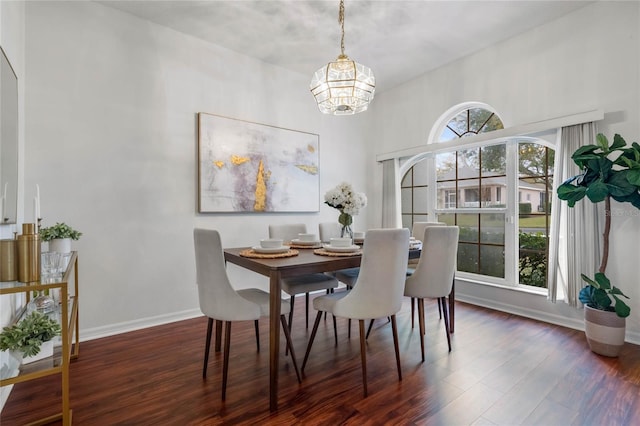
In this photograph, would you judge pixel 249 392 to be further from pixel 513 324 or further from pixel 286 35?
pixel 286 35

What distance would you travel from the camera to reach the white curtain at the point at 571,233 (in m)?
2.73

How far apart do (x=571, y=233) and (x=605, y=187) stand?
69cm

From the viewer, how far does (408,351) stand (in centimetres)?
243

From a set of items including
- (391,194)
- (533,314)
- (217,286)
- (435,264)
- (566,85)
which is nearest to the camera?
(217,286)

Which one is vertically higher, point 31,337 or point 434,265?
point 434,265

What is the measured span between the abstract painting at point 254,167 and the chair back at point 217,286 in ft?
4.88

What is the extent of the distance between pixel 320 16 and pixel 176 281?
286 cm

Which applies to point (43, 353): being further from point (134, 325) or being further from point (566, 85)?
point (566, 85)

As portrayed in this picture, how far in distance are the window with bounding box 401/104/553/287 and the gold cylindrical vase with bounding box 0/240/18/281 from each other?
3.94 meters

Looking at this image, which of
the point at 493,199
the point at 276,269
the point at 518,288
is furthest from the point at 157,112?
the point at 518,288

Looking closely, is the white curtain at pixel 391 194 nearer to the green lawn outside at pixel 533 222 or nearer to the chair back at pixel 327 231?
the chair back at pixel 327 231

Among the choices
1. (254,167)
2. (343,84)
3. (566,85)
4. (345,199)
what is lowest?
(345,199)

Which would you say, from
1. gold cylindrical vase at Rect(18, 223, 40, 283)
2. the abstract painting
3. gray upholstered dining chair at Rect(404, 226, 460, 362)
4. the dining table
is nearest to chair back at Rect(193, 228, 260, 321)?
the dining table

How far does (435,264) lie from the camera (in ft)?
7.91
